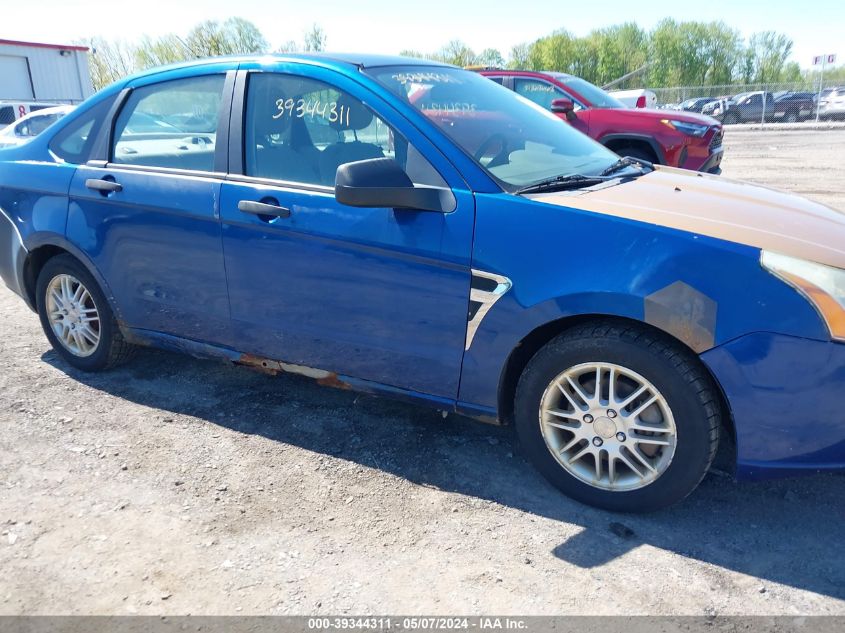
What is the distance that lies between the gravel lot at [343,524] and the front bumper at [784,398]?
0.39m

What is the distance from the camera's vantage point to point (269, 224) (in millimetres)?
3258

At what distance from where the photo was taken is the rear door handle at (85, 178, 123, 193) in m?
3.75

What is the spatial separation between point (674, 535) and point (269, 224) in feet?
7.03

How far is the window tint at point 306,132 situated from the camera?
3221mm

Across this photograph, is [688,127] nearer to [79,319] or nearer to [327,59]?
[327,59]

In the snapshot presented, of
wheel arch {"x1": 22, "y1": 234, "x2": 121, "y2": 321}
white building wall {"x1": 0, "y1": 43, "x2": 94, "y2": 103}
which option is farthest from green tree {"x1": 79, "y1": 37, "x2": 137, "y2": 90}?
wheel arch {"x1": 22, "y1": 234, "x2": 121, "y2": 321}

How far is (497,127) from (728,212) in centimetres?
112

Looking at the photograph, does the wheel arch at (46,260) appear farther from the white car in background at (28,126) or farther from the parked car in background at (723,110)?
the parked car in background at (723,110)

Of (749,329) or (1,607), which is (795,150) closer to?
(749,329)

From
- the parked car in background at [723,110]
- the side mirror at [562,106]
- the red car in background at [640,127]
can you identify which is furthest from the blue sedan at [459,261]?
the parked car in background at [723,110]

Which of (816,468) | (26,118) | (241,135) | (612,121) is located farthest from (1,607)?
(26,118)

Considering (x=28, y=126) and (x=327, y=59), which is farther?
(x=28, y=126)

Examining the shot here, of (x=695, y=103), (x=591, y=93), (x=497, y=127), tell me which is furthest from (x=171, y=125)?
(x=695, y=103)

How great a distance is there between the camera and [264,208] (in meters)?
3.25
